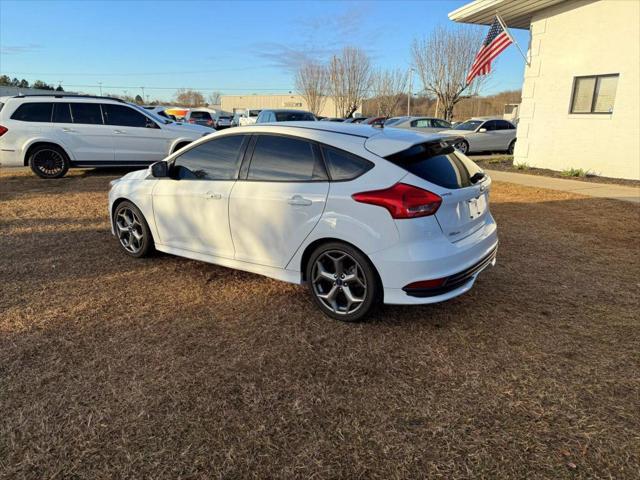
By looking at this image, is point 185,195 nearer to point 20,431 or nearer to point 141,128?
point 20,431

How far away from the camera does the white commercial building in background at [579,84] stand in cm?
1108

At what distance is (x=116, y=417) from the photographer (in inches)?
102

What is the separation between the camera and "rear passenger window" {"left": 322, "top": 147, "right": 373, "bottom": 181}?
11.4ft

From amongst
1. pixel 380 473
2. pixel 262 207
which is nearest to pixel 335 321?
pixel 262 207

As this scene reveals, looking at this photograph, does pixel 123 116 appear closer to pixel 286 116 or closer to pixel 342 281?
pixel 286 116

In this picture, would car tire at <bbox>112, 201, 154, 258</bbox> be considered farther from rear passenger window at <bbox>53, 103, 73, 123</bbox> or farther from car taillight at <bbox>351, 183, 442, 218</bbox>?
rear passenger window at <bbox>53, 103, 73, 123</bbox>

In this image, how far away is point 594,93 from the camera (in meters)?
11.9

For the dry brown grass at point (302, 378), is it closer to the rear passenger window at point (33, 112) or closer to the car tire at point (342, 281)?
the car tire at point (342, 281)

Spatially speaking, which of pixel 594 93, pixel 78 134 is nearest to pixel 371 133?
pixel 78 134

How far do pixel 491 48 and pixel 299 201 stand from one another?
12633 mm

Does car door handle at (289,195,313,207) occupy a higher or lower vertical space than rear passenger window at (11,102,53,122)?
lower

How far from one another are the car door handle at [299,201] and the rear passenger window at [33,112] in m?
9.24

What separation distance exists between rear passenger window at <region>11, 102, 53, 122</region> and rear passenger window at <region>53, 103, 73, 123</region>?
0.33 feet

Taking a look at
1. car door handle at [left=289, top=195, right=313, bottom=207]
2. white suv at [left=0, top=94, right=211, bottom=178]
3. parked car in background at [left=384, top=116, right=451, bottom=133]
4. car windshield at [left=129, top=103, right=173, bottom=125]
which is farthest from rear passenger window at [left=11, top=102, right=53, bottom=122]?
parked car in background at [left=384, top=116, right=451, bottom=133]
